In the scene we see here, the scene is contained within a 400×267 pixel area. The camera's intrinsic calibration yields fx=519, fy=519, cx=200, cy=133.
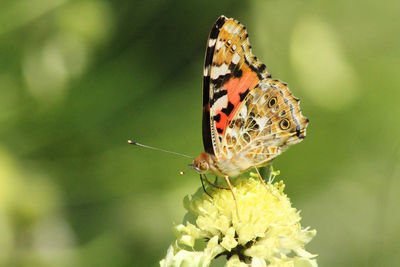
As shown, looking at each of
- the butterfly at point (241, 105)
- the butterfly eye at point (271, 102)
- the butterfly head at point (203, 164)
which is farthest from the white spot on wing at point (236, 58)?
the butterfly head at point (203, 164)

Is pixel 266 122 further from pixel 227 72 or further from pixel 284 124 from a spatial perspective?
pixel 227 72

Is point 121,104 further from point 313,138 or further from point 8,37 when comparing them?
point 313,138

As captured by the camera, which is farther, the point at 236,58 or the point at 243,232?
the point at 236,58

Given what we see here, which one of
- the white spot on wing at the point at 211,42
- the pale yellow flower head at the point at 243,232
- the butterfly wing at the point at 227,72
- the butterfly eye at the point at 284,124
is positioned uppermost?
the white spot on wing at the point at 211,42

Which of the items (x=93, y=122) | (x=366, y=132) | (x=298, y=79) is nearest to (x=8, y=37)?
(x=93, y=122)

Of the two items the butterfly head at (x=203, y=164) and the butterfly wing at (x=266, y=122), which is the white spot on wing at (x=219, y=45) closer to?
the butterfly wing at (x=266, y=122)

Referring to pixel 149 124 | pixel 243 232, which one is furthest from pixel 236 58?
pixel 149 124

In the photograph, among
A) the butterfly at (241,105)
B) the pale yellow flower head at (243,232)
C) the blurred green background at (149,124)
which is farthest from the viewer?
the blurred green background at (149,124)
